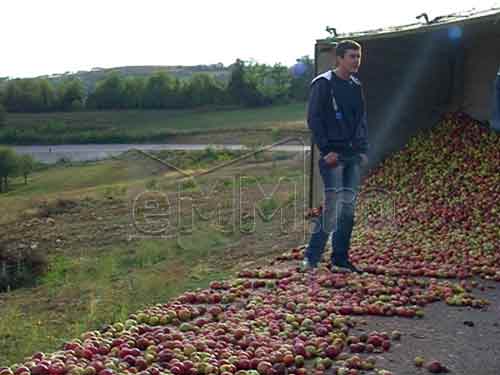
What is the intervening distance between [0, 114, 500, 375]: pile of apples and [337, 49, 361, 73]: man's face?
1830mm

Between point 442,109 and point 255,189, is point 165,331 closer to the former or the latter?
point 442,109

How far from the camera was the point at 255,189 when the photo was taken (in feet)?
53.3

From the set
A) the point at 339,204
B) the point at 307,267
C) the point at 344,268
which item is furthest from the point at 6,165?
the point at 339,204

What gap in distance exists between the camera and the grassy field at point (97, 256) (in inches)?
253

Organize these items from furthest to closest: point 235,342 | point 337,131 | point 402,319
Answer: point 337,131 < point 402,319 < point 235,342

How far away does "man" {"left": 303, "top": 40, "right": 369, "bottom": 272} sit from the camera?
6586mm

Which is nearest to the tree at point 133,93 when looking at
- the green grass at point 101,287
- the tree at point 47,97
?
the tree at point 47,97

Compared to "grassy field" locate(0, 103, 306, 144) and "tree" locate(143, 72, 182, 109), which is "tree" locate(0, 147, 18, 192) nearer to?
"grassy field" locate(0, 103, 306, 144)

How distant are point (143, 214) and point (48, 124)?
76.4 feet

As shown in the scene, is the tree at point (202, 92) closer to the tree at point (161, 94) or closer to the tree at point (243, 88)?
the tree at point (161, 94)

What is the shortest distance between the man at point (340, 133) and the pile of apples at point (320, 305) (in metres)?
0.58

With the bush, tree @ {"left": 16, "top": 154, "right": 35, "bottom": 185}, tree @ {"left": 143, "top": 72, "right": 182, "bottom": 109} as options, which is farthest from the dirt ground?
tree @ {"left": 143, "top": 72, "right": 182, "bottom": 109}

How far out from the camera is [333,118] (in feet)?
21.8

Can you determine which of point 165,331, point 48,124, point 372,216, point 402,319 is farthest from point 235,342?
point 48,124
